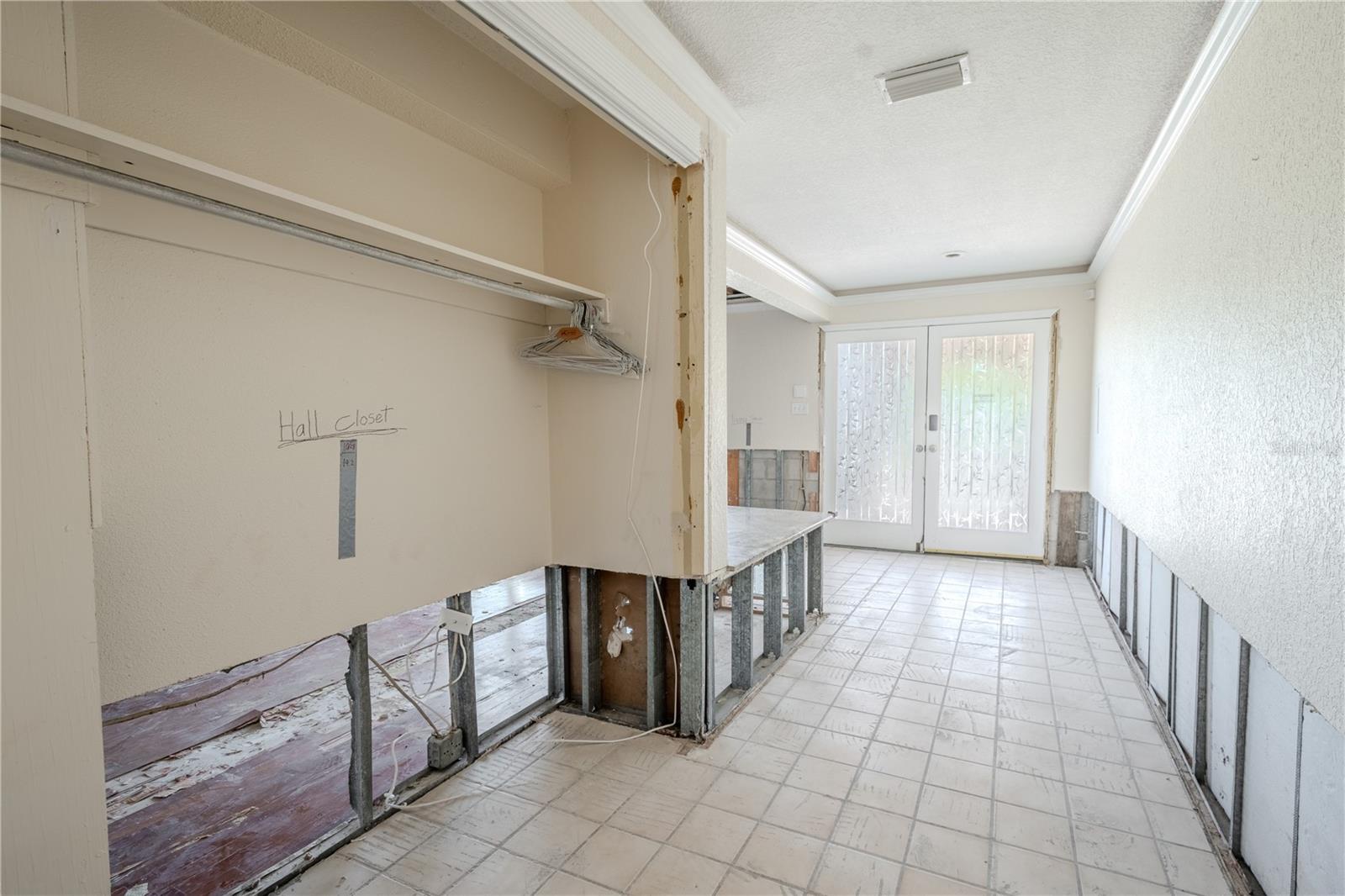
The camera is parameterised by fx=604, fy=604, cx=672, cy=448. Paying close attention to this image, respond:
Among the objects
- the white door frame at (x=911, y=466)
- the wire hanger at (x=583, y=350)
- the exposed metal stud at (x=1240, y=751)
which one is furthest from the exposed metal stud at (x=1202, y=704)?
the white door frame at (x=911, y=466)

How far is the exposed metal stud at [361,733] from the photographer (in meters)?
1.94

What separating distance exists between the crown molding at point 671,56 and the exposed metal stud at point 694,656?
1852 millimetres

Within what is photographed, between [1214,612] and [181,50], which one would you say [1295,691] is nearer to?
[1214,612]

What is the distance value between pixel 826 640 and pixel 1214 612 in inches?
74.5

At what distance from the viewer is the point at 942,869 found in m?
1.74

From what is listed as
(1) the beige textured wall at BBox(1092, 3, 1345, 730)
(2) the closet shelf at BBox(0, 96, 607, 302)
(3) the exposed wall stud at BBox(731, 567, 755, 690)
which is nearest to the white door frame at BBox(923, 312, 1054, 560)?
(1) the beige textured wall at BBox(1092, 3, 1345, 730)

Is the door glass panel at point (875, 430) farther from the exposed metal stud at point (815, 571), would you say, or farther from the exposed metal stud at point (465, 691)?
the exposed metal stud at point (465, 691)

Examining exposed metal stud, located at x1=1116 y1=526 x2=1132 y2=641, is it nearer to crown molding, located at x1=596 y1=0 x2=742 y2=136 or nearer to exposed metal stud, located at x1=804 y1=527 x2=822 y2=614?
exposed metal stud, located at x1=804 y1=527 x2=822 y2=614

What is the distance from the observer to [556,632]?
2.80m

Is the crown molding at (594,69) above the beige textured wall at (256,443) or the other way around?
above

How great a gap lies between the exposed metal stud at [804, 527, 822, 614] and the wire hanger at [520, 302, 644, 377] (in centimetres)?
209

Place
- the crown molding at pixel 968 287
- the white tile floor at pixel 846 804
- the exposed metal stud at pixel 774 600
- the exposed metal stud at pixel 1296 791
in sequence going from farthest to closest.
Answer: the crown molding at pixel 968 287 → the exposed metal stud at pixel 774 600 → the white tile floor at pixel 846 804 → the exposed metal stud at pixel 1296 791

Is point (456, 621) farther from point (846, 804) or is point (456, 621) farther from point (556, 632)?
point (846, 804)

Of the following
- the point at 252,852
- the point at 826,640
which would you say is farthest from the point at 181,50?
the point at 826,640
